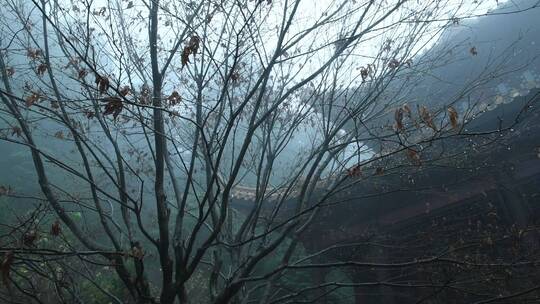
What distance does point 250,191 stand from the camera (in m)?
8.96

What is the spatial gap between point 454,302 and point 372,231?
1.74m

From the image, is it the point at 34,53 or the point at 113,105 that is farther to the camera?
the point at 34,53

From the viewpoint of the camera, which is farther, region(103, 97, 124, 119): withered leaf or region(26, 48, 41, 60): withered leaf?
region(26, 48, 41, 60): withered leaf

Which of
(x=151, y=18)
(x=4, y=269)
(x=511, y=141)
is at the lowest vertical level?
(x=4, y=269)

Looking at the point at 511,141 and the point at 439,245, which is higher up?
the point at 511,141

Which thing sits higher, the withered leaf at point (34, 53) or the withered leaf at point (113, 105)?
the withered leaf at point (34, 53)

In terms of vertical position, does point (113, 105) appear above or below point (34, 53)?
below

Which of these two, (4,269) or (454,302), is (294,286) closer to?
(454,302)

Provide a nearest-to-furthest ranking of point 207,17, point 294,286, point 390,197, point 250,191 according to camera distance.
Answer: point 207,17 → point 390,197 → point 250,191 → point 294,286

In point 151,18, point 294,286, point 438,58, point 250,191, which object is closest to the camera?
point 151,18

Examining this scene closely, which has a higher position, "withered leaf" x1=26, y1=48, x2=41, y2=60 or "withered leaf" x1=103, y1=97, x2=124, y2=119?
"withered leaf" x1=26, y1=48, x2=41, y2=60

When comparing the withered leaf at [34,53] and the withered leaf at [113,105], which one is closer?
the withered leaf at [113,105]

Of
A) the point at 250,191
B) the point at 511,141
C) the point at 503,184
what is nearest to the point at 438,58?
the point at 511,141

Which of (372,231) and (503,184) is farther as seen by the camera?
(372,231)
